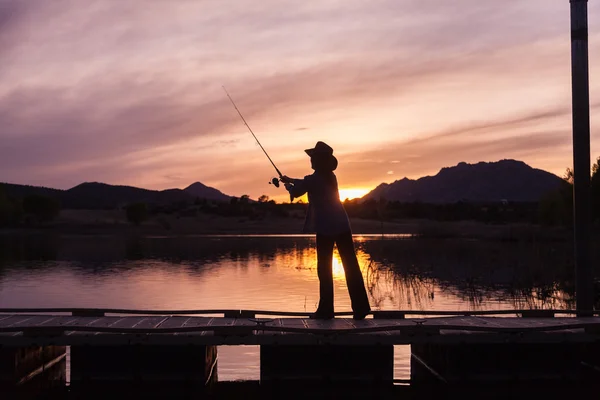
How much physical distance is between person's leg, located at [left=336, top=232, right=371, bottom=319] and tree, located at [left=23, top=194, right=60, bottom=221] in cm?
10840

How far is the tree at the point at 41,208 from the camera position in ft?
366

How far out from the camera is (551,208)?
67000mm

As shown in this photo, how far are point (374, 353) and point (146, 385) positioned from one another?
301 centimetres

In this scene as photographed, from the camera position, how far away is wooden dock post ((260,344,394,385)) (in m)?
9.45

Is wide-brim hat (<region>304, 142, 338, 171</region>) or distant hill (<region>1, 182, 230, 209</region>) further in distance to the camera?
distant hill (<region>1, 182, 230, 209</region>)

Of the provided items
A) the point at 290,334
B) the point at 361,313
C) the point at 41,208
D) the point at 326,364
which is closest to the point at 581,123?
the point at 361,313

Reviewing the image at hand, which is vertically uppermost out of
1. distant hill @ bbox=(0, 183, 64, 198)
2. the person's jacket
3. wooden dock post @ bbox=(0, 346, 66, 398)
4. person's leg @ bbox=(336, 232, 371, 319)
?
distant hill @ bbox=(0, 183, 64, 198)

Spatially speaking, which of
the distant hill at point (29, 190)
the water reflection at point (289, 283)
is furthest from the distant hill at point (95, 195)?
the water reflection at point (289, 283)

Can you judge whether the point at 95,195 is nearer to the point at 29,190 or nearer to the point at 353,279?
the point at 29,190

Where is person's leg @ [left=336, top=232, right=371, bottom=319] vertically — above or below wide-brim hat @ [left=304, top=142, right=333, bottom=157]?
below

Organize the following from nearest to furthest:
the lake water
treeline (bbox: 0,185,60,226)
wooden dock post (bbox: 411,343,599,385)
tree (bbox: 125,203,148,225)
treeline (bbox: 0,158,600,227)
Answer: wooden dock post (bbox: 411,343,599,385), the lake water, treeline (bbox: 0,158,600,227), treeline (bbox: 0,185,60,226), tree (bbox: 125,203,148,225)

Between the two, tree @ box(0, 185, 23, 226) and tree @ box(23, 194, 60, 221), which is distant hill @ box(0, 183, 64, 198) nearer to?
tree @ box(23, 194, 60, 221)

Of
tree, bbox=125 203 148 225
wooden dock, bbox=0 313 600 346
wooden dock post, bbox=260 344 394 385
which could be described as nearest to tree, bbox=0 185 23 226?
tree, bbox=125 203 148 225

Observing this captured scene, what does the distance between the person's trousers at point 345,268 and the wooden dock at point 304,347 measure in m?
0.29
